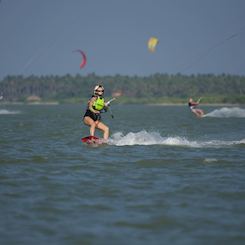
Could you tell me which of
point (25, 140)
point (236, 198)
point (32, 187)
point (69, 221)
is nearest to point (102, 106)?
point (25, 140)

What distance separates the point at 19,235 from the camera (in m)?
7.51

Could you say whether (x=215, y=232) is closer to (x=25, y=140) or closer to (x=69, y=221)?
(x=69, y=221)

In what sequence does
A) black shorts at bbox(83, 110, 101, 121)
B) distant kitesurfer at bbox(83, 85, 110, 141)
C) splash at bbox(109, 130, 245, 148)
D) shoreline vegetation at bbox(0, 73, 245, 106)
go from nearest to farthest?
1. distant kitesurfer at bbox(83, 85, 110, 141)
2. black shorts at bbox(83, 110, 101, 121)
3. splash at bbox(109, 130, 245, 148)
4. shoreline vegetation at bbox(0, 73, 245, 106)

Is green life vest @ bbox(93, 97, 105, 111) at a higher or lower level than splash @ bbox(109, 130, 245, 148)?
higher

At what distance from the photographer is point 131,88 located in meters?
182

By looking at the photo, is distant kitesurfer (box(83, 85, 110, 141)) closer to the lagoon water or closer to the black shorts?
the black shorts

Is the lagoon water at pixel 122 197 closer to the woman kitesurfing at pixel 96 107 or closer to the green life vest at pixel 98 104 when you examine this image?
the woman kitesurfing at pixel 96 107

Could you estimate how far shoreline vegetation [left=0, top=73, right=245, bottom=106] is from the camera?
16562 cm

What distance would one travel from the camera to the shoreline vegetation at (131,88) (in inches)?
6521

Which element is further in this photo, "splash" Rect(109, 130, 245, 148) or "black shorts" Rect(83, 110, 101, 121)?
"splash" Rect(109, 130, 245, 148)

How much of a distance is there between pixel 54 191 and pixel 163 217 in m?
2.31

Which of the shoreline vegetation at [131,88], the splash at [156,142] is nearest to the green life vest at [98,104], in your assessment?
the splash at [156,142]

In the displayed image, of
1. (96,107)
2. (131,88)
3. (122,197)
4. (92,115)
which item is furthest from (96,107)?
(131,88)

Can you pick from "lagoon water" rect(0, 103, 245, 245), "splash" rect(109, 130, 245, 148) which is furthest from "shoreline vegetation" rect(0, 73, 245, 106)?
"lagoon water" rect(0, 103, 245, 245)
